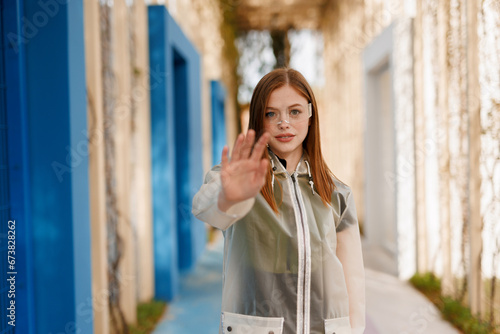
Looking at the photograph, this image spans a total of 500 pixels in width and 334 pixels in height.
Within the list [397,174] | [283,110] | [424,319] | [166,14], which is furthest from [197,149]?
[283,110]

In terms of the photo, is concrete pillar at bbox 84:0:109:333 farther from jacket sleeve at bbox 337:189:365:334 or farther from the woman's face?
jacket sleeve at bbox 337:189:365:334

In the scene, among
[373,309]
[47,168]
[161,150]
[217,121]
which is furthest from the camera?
[217,121]

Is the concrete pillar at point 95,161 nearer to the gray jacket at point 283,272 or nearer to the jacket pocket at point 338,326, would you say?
the gray jacket at point 283,272

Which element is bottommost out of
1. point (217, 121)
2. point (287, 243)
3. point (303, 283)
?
point (303, 283)

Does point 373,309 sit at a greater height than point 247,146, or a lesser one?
lesser

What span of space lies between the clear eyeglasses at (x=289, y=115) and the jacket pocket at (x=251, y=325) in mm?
552

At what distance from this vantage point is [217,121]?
28.9 ft

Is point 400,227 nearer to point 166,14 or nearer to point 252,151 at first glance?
point 166,14

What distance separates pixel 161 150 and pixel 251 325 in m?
2.96

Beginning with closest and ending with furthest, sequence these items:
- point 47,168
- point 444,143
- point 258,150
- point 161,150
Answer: point 258,150
point 47,168
point 444,143
point 161,150

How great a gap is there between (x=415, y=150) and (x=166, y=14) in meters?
2.77

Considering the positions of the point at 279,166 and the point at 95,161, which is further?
the point at 95,161

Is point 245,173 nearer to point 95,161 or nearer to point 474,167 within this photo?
point 95,161

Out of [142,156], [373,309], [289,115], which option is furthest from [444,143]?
[289,115]
